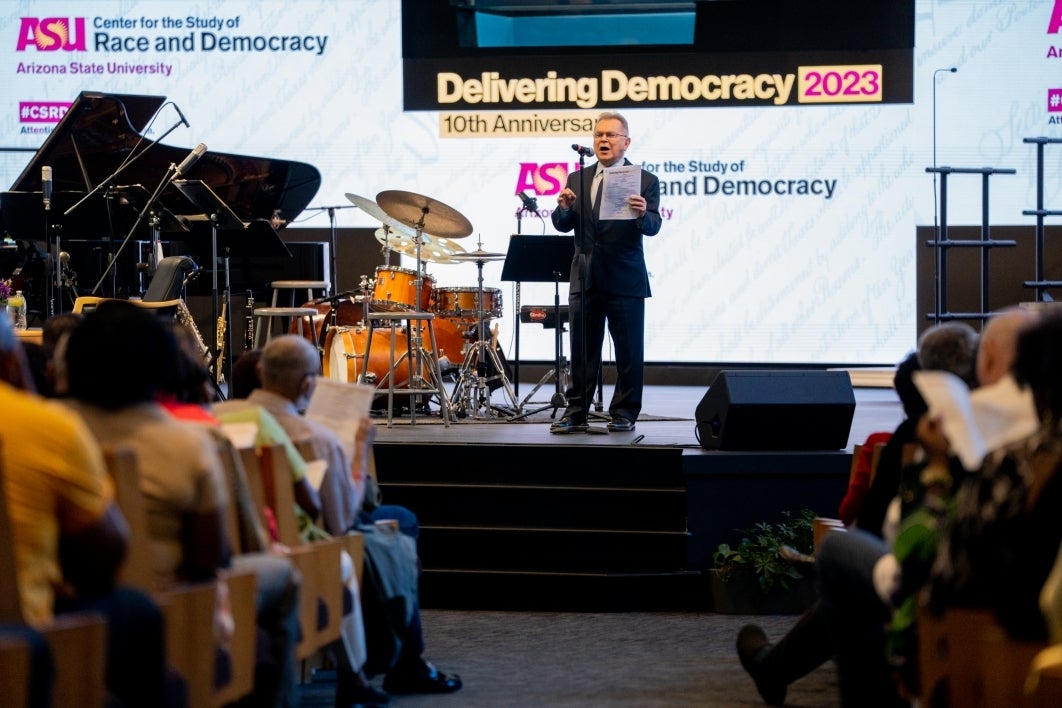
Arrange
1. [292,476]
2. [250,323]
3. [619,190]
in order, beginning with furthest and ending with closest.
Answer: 1. [250,323]
2. [619,190]
3. [292,476]

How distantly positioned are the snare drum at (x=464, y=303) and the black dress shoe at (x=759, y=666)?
3.94m

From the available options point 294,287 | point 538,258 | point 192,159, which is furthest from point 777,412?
point 294,287

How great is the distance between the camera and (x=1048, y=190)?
31.6 feet

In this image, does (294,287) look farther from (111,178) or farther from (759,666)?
(759,666)

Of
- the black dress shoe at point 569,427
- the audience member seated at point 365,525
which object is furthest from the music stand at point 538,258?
the audience member seated at point 365,525

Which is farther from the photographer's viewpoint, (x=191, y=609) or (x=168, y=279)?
(x=168, y=279)

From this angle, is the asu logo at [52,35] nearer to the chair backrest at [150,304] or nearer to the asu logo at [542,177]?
the asu logo at [542,177]

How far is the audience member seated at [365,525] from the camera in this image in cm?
352

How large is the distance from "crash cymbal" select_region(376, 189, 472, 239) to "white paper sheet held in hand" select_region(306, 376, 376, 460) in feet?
11.7

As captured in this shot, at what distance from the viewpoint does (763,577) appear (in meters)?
5.30

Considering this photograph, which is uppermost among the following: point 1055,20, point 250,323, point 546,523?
point 1055,20

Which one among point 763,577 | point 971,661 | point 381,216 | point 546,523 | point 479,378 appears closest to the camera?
point 971,661

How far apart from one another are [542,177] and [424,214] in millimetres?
2842

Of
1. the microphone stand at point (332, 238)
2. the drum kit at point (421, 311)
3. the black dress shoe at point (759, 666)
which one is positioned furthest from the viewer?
the microphone stand at point (332, 238)
